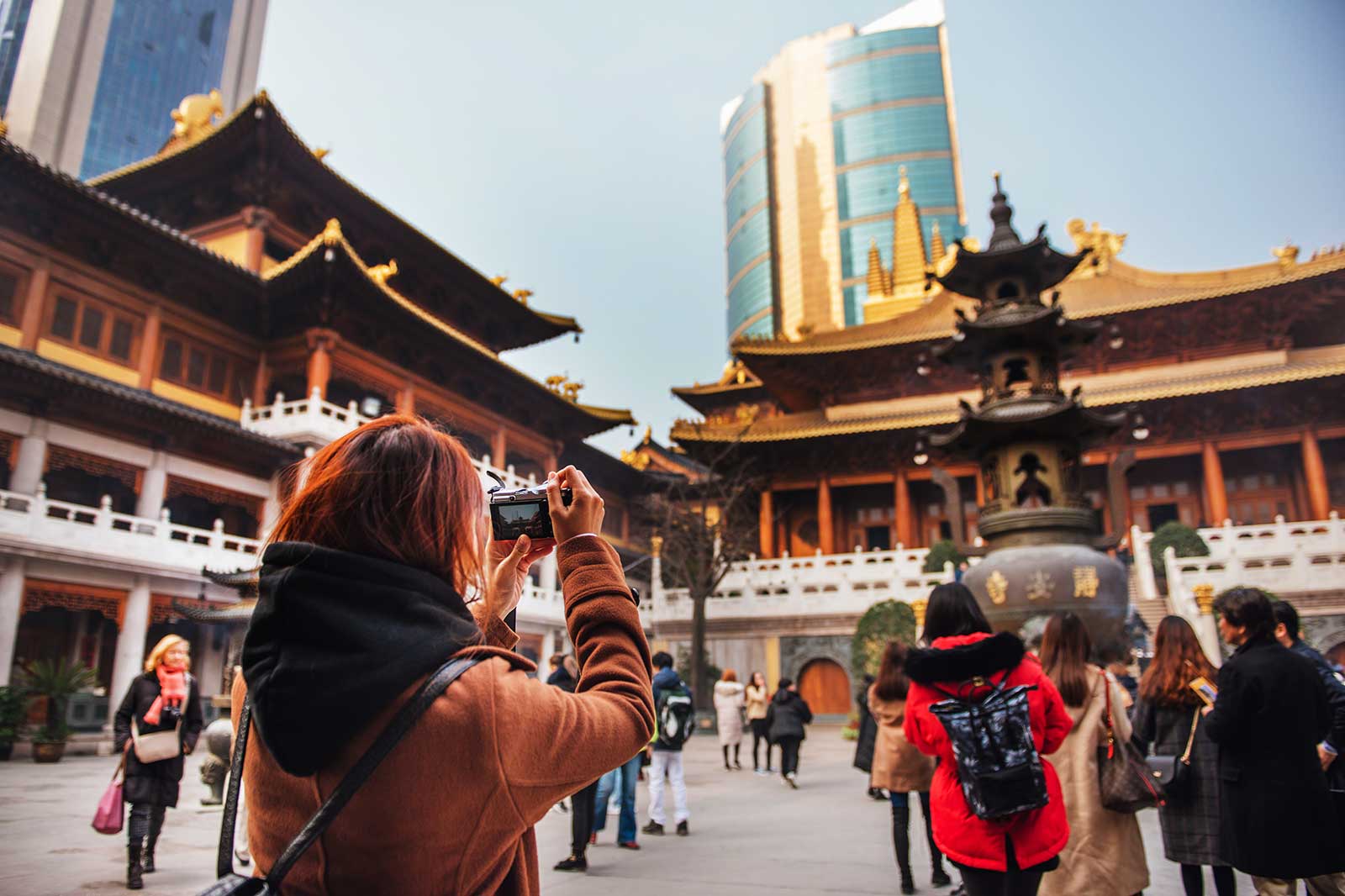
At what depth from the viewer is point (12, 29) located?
33.5 ft

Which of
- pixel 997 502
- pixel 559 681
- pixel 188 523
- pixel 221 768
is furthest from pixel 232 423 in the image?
pixel 997 502

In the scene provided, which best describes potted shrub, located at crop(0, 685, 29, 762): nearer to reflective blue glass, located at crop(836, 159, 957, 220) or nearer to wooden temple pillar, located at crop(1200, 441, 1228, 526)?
wooden temple pillar, located at crop(1200, 441, 1228, 526)

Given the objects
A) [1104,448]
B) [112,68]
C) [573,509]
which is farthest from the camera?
[1104,448]

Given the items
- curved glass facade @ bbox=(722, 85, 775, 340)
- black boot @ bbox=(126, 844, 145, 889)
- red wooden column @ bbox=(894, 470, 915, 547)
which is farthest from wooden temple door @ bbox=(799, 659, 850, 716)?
curved glass facade @ bbox=(722, 85, 775, 340)

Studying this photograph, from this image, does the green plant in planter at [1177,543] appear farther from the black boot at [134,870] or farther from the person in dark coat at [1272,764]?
the black boot at [134,870]

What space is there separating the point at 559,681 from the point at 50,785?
22.1ft

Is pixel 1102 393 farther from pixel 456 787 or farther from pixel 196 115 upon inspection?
pixel 456 787

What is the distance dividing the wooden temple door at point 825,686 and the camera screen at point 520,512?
786 inches

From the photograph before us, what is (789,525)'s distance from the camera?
27406 millimetres

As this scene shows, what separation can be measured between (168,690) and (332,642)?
207 inches

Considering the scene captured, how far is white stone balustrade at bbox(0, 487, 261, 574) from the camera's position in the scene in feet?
43.3

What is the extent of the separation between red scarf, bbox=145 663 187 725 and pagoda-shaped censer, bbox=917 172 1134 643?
10378 millimetres

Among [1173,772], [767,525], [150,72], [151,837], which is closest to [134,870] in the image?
[151,837]

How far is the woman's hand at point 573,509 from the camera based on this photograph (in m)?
1.38
